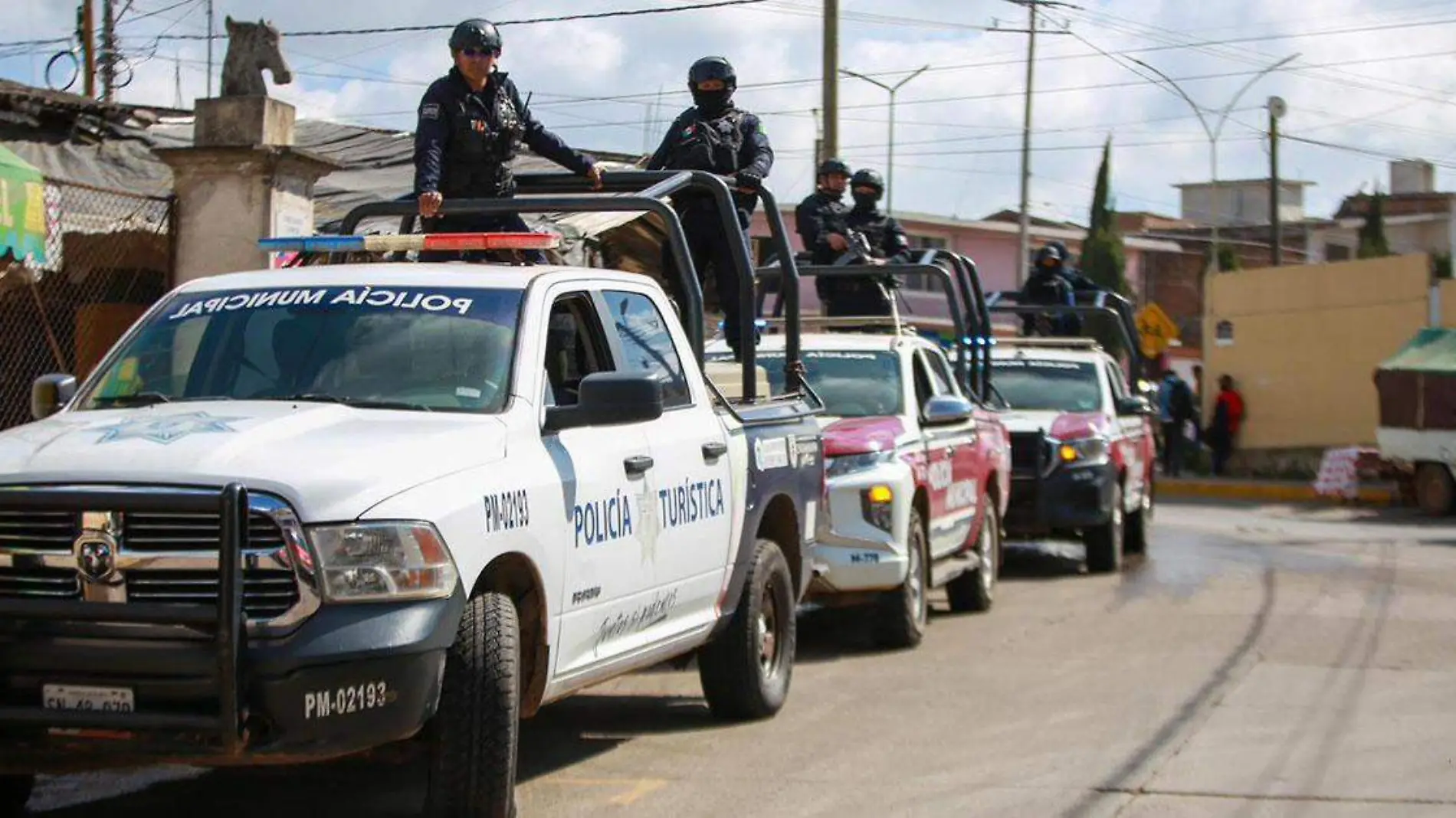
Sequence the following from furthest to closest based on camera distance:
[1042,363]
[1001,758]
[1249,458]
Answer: [1249,458]
[1042,363]
[1001,758]

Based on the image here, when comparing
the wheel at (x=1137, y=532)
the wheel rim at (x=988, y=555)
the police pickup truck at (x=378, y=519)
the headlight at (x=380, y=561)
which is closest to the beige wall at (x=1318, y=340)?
the wheel at (x=1137, y=532)

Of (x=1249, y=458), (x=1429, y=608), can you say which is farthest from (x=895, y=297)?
(x=1249, y=458)

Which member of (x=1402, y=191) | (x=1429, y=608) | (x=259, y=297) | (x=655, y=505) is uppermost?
(x=1402, y=191)

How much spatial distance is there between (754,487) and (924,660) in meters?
2.70

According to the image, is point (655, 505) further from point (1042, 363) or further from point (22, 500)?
point (1042, 363)

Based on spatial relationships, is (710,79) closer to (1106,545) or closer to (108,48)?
A: (1106,545)

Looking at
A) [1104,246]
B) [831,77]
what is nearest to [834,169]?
[831,77]

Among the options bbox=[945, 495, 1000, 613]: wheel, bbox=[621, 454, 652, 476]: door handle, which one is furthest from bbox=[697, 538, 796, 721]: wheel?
bbox=[945, 495, 1000, 613]: wheel

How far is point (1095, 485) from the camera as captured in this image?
15680 mm

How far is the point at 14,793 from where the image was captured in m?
6.53

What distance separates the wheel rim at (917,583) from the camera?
11289 mm

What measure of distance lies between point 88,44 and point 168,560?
105 ft

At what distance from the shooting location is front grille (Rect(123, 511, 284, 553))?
17.9 ft

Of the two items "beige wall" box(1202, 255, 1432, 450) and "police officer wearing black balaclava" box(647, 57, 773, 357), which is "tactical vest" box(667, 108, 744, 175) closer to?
"police officer wearing black balaclava" box(647, 57, 773, 357)
